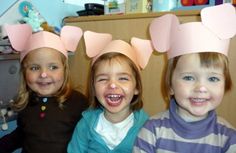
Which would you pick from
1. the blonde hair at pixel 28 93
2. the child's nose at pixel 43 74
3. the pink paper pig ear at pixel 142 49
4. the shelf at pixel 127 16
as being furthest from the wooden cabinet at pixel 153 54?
the child's nose at pixel 43 74

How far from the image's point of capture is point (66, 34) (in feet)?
4.01

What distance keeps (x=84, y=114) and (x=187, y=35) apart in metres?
0.51

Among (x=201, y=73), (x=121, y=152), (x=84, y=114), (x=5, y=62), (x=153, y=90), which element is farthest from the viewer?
(x=5, y=62)

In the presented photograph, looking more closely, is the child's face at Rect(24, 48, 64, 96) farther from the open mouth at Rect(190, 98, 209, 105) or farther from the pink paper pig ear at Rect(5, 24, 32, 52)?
the open mouth at Rect(190, 98, 209, 105)

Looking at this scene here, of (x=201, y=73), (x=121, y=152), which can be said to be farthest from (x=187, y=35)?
(x=121, y=152)

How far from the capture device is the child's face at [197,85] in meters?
0.84

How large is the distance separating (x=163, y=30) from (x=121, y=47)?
17 cm

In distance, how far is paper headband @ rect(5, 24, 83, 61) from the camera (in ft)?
3.78

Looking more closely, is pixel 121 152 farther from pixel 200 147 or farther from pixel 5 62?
pixel 5 62

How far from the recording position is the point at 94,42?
3.68ft

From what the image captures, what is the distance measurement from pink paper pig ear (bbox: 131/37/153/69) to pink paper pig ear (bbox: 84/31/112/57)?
0.11 meters

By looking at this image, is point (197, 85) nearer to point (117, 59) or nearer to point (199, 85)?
point (199, 85)

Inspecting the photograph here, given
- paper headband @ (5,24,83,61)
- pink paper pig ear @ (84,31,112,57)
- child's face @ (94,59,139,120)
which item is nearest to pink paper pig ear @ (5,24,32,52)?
paper headband @ (5,24,83,61)

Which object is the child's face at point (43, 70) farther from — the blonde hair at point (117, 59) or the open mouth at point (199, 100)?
the open mouth at point (199, 100)
